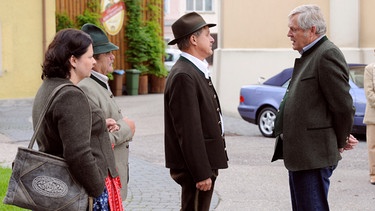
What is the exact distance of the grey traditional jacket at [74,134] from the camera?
151 inches

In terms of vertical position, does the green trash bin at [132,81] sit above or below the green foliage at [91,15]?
below

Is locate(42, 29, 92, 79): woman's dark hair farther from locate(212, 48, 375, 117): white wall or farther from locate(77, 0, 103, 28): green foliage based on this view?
locate(77, 0, 103, 28): green foliage

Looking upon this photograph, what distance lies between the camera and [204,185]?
15.8 feet

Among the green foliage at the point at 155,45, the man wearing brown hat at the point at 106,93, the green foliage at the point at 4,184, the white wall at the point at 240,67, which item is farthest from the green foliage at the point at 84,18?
the man wearing brown hat at the point at 106,93

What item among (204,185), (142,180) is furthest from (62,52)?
(142,180)

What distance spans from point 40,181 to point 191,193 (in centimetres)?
142

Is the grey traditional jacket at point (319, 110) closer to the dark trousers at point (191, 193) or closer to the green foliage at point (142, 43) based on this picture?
the dark trousers at point (191, 193)

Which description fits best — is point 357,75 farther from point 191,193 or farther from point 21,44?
point 21,44

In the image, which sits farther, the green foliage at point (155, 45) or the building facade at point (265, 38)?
the green foliage at point (155, 45)

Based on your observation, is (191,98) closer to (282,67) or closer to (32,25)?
(282,67)

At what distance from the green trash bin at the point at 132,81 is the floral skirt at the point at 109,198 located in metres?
21.6

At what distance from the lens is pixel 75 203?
3.92 meters

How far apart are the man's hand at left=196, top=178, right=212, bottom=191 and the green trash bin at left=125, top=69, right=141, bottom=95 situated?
69.2ft

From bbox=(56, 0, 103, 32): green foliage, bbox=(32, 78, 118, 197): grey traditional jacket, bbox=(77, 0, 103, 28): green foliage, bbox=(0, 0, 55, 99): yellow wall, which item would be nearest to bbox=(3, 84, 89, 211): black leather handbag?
bbox=(32, 78, 118, 197): grey traditional jacket
